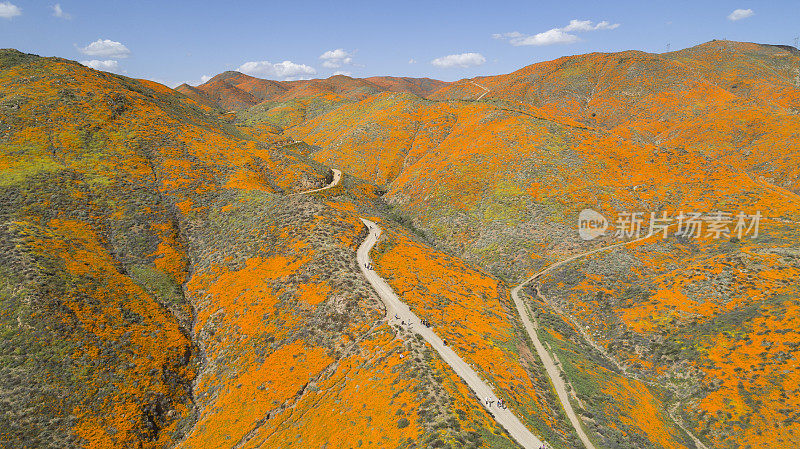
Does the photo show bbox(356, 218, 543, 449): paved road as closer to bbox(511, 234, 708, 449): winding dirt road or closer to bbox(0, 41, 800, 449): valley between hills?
bbox(0, 41, 800, 449): valley between hills

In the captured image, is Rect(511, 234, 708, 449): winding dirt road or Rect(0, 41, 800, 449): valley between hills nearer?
Rect(0, 41, 800, 449): valley between hills

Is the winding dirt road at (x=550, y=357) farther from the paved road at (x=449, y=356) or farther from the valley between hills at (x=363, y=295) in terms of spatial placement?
the paved road at (x=449, y=356)

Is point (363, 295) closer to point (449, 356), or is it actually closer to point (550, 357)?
point (449, 356)

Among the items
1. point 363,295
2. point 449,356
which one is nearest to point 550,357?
point 449,356

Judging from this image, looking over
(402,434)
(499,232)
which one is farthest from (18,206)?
(499,232)

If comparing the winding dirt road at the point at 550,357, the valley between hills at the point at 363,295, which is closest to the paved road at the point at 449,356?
the valley between hills at the point at 363,295

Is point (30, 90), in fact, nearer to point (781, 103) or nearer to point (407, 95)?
point (407, 95)

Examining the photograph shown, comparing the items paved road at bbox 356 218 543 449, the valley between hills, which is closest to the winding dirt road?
the valley between hills
